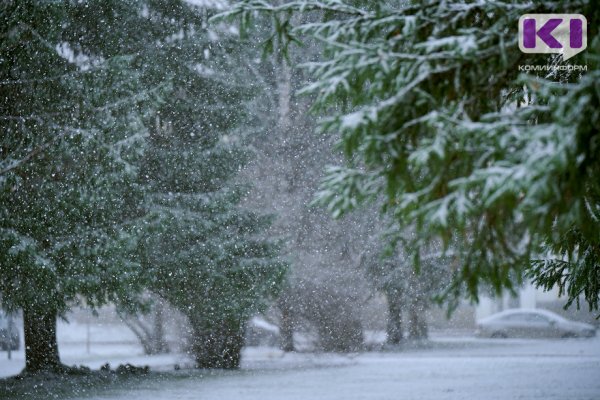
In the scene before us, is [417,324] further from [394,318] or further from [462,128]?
[462,128]

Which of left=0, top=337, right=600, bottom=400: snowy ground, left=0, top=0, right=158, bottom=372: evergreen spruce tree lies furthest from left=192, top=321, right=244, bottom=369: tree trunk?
left=0, top=0, right=158, bottom=372: evergreen spruce tree

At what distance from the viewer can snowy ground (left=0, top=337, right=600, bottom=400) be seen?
10875 mm

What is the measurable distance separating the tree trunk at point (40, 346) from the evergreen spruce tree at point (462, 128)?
9.92 m

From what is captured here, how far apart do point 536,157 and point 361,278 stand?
13943mm

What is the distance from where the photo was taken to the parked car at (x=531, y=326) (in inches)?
910

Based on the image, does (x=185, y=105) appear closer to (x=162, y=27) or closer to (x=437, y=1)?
(x=162, y=27)

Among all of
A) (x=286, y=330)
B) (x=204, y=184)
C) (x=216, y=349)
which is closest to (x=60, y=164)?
(x=204, y=184)

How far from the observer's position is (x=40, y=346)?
1324 cm

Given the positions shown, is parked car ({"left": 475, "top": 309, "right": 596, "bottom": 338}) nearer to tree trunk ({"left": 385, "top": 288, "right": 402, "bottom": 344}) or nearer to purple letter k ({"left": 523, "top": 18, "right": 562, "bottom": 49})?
tree trunk ({"left": 385, "top": 288, "right": 402, "bottom": 344})

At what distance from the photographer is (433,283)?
18.8 m

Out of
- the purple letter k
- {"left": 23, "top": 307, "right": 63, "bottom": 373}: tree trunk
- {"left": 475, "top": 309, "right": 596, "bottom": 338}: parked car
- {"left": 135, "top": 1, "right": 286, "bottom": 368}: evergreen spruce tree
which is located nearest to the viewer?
the purple letter k

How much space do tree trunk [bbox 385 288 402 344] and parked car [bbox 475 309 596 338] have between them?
186 inches

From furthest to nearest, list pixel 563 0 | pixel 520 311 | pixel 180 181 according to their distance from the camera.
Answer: pixel 520 311 → pixel 180 181 → pixel 563 0

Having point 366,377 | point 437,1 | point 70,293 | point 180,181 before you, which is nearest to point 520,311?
point 366,377
